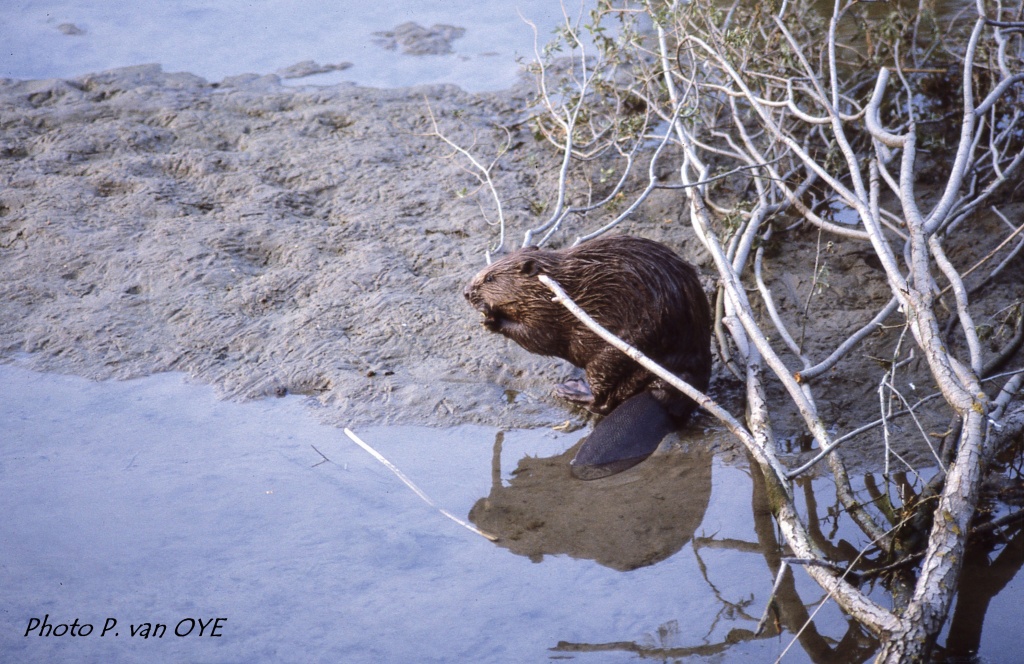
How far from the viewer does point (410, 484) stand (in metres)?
3.22

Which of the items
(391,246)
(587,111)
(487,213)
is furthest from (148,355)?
(587,111)

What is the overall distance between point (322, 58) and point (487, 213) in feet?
8.92

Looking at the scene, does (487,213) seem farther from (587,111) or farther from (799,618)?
(799,618)

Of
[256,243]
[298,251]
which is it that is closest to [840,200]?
[298,251]

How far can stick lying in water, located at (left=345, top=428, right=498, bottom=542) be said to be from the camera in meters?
3.00

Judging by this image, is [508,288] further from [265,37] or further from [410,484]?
[265,37]

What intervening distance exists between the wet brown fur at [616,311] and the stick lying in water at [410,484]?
0.73 m

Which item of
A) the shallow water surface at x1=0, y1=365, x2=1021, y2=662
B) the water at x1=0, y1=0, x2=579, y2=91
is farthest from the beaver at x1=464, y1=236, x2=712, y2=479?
the water at x1=0, y1=0, x2=579, y2=91

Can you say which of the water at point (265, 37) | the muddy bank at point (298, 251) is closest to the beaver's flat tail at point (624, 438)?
the muddy bank at point (298, 251)

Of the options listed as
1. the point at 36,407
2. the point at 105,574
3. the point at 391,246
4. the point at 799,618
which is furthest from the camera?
the point at 391,246

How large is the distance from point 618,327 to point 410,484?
3.11 feet

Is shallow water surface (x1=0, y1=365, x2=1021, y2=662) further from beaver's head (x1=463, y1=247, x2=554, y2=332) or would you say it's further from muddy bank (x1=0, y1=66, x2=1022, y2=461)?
beaver's head (x1=463, y1=247, x2=554, y2=332)

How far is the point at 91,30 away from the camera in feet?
23.9

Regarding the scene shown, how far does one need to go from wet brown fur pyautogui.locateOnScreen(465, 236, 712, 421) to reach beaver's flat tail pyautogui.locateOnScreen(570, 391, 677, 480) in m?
0.06
